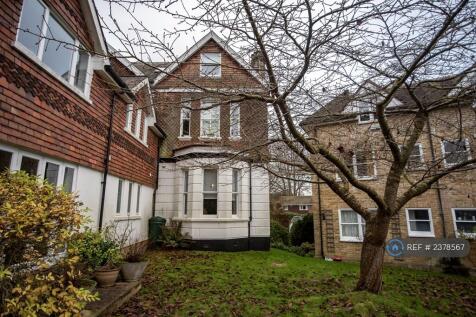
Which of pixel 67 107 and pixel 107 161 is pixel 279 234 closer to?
pixel 107 161

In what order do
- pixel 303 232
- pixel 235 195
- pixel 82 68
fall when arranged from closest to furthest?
pixel 82 68 → pixel 235 195 → pixel 303 232

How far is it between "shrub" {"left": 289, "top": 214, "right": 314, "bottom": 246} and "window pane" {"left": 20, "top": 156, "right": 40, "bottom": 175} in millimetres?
15983

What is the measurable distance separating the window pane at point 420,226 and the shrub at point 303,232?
609 centimetres

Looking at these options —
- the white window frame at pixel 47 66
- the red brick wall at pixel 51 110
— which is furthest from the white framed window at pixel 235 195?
the white window frame at pixel 47 66

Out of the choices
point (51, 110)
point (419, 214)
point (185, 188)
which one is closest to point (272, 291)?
point (51, 110)

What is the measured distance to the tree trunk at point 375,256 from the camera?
548 centimetres

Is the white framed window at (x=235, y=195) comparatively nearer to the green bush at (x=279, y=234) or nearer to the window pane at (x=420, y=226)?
the green bush at (x=279, y=234)

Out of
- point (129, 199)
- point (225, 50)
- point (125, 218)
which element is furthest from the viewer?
point (129, 199)

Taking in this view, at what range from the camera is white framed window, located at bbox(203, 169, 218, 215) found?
Result: 12.3m

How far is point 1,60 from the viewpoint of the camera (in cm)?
419

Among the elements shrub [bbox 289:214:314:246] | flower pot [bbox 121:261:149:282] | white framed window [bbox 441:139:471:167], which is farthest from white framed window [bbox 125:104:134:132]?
shrub [bbox 289:214:314:246]

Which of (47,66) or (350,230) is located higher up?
(47,66)

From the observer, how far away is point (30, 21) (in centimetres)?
500

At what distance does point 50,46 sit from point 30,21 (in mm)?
683
